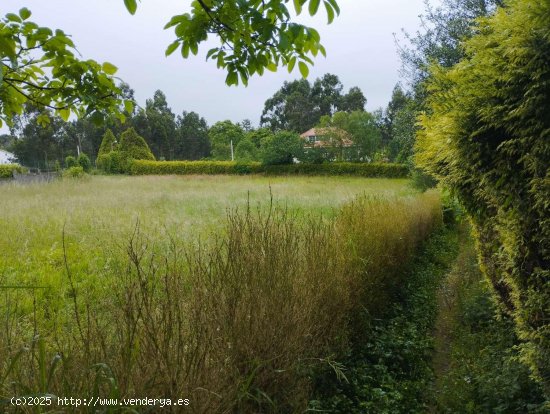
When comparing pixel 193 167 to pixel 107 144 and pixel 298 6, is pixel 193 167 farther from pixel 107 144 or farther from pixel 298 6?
pixel 298 6

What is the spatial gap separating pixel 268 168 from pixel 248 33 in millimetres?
34363

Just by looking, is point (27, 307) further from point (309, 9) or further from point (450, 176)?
point (450, 176)

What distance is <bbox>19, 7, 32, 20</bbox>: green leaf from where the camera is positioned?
7.02 ft

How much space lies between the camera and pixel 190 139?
66188mm

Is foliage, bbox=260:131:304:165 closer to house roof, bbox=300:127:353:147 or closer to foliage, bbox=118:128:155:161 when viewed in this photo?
house roof, bbox=300:127:353:147

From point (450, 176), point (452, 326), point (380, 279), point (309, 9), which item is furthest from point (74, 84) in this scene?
point (452, 326)

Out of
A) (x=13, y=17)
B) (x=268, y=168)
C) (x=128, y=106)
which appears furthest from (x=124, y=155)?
(x=13, y=17)

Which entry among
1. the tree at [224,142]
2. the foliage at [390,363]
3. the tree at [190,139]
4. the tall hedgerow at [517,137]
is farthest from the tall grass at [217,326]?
the tree at [190,139]

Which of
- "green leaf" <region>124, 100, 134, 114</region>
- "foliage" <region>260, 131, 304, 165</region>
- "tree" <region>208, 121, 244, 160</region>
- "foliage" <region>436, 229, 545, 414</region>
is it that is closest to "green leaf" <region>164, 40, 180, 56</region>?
"green leaf" <region>124, 100, 134, 114</region>

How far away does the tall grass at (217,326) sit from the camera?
1.67m

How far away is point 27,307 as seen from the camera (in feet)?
13.5

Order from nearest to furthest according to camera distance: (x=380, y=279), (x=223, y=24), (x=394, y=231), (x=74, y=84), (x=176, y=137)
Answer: (x=223, y=24) < (x=74, y=84) < (x=380, y=279) < (x=394, y=231) < (x=176, y=137)

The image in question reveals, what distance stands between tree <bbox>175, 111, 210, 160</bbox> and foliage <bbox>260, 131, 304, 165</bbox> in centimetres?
3292

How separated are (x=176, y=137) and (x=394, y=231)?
6312 centimetres
